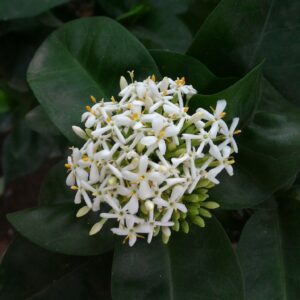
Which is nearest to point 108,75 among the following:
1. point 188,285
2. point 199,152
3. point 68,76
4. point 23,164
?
point 68,76

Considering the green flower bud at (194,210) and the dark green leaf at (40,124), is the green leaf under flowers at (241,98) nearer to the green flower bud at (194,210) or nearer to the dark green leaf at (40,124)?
the green flower bud at (194,210)

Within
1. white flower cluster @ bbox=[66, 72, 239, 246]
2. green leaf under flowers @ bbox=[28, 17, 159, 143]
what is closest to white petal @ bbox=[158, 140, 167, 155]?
white flower cluster @ bbox=[66, 72, 239, 246]

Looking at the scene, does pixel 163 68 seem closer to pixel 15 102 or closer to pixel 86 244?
pixel 86 244

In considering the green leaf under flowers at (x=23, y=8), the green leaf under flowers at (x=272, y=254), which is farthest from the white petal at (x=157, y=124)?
the green leaf under flowers at (x=23, y=8)

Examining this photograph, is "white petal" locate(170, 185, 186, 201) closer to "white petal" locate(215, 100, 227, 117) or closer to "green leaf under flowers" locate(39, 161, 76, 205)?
"white petal" locate(215, 100, 227, 117)

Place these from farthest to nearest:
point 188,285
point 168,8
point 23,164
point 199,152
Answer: point 23,164 → point 168,8 → point 188,285 → point 199,152

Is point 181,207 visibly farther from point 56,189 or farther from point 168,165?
point 56,189
